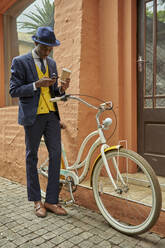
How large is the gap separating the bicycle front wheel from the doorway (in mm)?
457

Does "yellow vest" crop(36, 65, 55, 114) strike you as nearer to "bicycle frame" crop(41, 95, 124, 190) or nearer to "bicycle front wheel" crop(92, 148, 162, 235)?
"bicycle frame" crop(41, 95, 124, 190)

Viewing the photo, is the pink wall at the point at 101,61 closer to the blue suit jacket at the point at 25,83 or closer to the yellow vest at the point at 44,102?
the yellow vest at the point at 44,102

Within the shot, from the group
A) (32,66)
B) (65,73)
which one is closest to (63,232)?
(65,73)

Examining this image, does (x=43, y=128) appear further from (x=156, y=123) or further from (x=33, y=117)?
(x=156, y=123)

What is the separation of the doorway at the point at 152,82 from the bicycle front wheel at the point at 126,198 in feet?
1.50

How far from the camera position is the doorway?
3.22 metres

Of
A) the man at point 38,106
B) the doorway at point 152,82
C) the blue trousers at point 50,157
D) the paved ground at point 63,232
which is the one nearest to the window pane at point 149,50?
the doorway at point 152,82

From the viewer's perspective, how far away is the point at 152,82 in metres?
3.32

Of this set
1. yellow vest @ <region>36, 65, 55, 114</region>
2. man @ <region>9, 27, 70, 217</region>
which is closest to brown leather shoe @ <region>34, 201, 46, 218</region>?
man @ <region>9, 27, 70, 217</region>

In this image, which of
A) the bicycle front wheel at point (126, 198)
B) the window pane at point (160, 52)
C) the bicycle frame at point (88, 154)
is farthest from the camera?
the window pane at point (160, 52)

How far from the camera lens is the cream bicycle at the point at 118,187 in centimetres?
230

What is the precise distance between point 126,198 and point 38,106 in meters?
1.38

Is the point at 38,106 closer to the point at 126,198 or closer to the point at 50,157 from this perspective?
the point at 50,157

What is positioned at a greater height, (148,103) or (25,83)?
(25,83)
